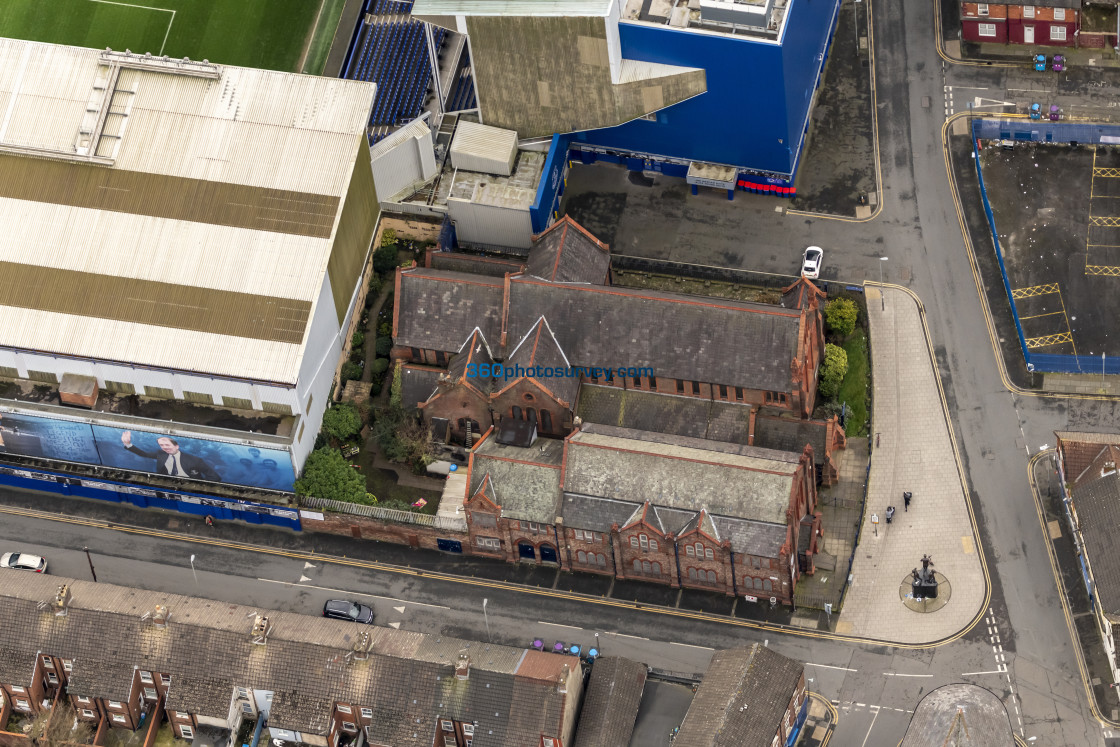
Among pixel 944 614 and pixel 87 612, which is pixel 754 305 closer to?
pixel 944 614

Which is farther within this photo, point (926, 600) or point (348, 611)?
point (348, 611)

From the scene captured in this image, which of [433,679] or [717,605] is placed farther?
[717,605]

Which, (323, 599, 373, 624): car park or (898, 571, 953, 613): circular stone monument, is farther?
(323, 599, 373, 624): car park

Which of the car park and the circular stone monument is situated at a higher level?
the circular stone monument

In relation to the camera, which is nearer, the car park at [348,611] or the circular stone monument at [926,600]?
the circular stone monument at [926,600]

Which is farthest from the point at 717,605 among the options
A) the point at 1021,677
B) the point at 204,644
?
the point at 204,644

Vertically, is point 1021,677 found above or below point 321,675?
above

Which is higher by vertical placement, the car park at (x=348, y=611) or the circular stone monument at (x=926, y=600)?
the circular stone monument at (x=926, y=600)

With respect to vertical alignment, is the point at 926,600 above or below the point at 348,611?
above
